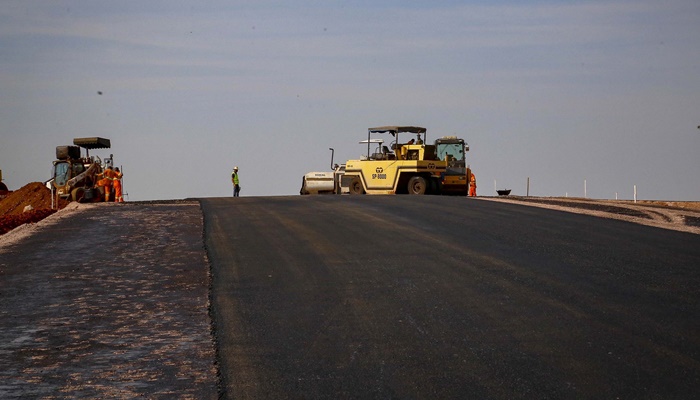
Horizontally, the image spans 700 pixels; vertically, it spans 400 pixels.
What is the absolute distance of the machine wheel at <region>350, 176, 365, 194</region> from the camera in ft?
117

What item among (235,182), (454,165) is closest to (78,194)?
(235,182)

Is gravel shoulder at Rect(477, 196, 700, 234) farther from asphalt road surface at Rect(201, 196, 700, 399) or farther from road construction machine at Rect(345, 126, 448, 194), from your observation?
road construction machine at Rect(345, 126, 448, 194)

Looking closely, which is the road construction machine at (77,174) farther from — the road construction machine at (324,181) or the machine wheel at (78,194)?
the road construction machine at (324,181)

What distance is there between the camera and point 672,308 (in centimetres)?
912

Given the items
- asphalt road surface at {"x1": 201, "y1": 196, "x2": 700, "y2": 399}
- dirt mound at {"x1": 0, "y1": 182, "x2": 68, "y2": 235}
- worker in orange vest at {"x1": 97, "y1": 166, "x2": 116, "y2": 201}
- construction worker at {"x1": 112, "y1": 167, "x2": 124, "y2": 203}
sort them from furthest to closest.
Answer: dirt mound at {"x1": 0, "y1": 182, "x2": 68, "y2": 235} < worker in orange vest at {"x1": 97, "y1": 166, "x2": 116, "y2": 201} < construction worker at {"x1": 112, "y1": 167, "x2": 124, "y2": 203} < asphalt road surface at {"x1": 201, "y1": 196, "x2": 700, "y2": 399}

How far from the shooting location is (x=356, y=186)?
36.0m

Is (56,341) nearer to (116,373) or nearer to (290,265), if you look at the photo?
(116,373)

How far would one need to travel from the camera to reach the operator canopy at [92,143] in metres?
39.9

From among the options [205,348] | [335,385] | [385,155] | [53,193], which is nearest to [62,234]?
[205,348]

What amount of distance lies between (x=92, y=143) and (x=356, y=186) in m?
13.1

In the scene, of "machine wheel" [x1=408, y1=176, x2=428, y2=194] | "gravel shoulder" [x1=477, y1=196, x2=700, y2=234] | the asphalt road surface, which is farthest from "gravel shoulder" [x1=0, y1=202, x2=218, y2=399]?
"machine wheel" [x1=408, y1=176, x2=428, y2=194]

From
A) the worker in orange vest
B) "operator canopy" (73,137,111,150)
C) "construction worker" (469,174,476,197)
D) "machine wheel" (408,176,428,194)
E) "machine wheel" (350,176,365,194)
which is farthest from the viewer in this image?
"operator canopy" (73,137,111,150)

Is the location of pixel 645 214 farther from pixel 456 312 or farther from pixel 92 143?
pixel 92 143

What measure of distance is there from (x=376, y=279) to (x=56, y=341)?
403 centimetres
